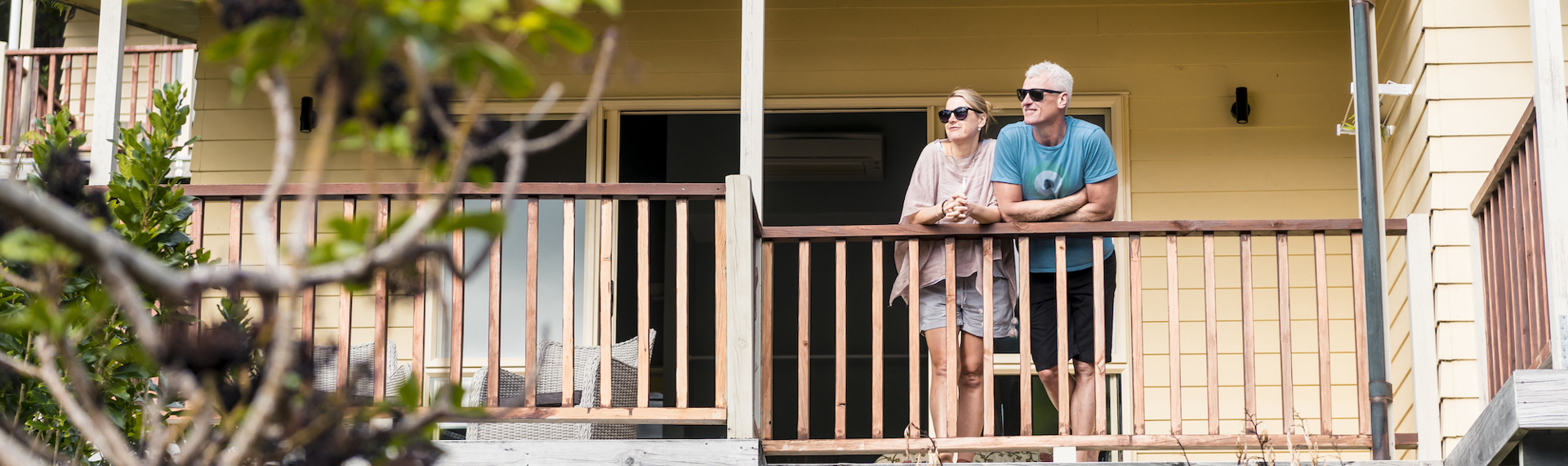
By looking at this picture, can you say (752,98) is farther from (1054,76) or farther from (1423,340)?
(1423,340)

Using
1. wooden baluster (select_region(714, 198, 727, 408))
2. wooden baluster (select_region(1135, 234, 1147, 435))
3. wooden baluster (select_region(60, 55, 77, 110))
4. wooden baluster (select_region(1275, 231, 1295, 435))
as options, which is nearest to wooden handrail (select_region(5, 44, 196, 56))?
wooden baluster (select_region(60, 55, 77, 110))

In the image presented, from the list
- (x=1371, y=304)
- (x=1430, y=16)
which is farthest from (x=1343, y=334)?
(x=1371, y=304)

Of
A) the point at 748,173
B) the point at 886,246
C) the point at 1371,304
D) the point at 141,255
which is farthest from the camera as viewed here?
the point at 886,246

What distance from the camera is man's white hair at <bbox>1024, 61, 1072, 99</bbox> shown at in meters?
4.44

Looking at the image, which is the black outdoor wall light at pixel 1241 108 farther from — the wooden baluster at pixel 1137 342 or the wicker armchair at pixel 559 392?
the wicker armchair at pixel 559 392

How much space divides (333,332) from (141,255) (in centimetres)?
475

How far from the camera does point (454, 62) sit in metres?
1.29

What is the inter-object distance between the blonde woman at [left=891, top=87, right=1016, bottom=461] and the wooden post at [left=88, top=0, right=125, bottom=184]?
8.52 ft

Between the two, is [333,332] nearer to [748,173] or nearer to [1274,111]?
[748,173]

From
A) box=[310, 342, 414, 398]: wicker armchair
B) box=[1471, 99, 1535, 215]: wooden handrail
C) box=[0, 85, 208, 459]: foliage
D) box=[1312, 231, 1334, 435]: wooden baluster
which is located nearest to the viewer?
box=[310, 342, 414, 398]: wicker armchair

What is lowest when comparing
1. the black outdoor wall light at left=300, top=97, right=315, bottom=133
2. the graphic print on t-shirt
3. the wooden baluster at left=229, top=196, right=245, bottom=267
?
the wooden baluster at left=229, top=196, right=245, bottom=267

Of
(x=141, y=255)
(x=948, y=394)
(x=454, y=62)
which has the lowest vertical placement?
(x=948, y=394)

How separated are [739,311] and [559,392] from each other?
175cm

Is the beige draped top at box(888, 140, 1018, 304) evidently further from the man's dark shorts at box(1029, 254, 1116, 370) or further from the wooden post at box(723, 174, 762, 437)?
the wooden post at box(723, 174, 762, 437)
